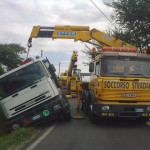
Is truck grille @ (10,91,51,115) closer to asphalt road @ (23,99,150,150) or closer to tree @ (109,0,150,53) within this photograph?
asphalt road @ (23,99,150,150)

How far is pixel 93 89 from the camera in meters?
13.6

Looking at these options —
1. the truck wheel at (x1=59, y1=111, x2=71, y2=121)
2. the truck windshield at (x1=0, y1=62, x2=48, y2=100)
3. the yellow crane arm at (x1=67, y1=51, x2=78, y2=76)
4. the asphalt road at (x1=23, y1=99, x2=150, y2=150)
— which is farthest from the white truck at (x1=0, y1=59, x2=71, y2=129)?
the yellow crane arm at (x1=67, y1=51, x2=78, y2=76)

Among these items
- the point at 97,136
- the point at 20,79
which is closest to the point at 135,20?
the point at 20,79

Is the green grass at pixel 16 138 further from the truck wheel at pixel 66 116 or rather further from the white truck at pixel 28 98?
the truck wheel at pixel 66 116

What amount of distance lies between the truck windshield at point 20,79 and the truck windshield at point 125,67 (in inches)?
86.7

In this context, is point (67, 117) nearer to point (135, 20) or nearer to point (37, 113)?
point (37, 113)

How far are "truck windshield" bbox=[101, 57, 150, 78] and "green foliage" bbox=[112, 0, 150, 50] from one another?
50.6 ft

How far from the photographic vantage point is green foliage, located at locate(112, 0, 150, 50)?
27453 millimetres

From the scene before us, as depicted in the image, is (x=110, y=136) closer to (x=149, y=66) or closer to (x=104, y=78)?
(x=104, y=78)

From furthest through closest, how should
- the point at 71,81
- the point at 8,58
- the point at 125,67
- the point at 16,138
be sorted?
the point at 8,58
the point at 71,81
the point at 125,67
the point at 16,138

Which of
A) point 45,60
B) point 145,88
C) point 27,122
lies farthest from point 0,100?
point 145,88

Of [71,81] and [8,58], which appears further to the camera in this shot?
[8,58]

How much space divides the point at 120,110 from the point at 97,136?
185 cm

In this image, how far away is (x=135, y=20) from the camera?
28250mm
